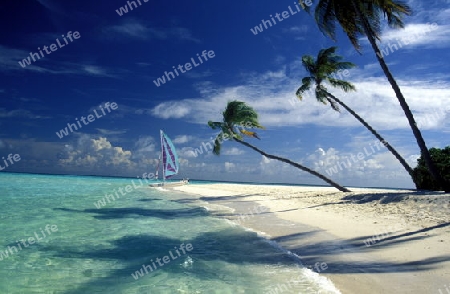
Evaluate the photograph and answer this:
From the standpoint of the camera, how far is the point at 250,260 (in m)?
7.22

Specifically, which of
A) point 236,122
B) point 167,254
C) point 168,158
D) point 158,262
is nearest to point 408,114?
point 167,254

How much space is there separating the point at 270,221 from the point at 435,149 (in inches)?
492

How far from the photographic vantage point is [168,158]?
4278cm

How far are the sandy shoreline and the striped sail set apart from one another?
1130 inches

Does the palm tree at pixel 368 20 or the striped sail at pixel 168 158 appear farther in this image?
the striped sail at pixel 168 158

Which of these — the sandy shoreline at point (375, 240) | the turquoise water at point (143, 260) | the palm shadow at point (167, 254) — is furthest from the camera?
the palm shadow at point (167, 254)

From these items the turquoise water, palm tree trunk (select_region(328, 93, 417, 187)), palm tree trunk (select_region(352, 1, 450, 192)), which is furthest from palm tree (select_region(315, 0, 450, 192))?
the turquoise water

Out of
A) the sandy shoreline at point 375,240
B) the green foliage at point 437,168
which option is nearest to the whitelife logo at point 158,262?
the sandy shoreline at point 375,240

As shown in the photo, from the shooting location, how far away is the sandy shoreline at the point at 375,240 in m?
5.48

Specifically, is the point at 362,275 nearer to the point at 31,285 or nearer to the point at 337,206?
the point at 31,285

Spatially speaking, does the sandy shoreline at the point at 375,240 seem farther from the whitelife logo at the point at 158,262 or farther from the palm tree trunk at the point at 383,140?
the palm tree trunk at the point at 383,140

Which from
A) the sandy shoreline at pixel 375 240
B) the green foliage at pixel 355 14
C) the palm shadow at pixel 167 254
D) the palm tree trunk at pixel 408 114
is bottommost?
the sandy shoreline at pixel 375 240

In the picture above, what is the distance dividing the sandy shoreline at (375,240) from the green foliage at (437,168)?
4943mm

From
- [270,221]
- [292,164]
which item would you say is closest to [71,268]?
[270,221]
